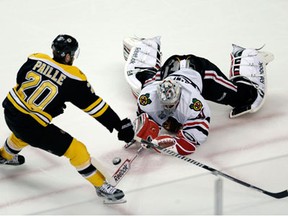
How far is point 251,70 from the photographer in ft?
15.1

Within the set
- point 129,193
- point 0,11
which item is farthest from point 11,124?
point 0,11

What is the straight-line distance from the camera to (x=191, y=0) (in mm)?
5973

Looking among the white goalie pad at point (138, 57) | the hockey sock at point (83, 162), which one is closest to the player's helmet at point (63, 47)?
the hockey sock at point (83, 162)

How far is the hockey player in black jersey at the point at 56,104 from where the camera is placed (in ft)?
11.3

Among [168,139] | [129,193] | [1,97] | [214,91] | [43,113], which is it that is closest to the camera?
[129,193]

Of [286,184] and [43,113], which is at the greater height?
[43,113]

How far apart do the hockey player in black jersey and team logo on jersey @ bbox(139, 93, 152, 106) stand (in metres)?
0.53

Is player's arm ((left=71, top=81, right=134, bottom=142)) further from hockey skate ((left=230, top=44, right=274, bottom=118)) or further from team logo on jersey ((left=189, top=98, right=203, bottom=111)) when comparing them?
hockey skate ((left=230, top=44, right=274, bottom=118))

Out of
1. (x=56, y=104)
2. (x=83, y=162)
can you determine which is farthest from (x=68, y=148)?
(x=56, y=104)

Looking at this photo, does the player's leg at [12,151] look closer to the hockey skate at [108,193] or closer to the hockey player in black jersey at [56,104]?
the hockey player in black jersey at [56,104]

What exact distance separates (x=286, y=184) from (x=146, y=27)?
230cm

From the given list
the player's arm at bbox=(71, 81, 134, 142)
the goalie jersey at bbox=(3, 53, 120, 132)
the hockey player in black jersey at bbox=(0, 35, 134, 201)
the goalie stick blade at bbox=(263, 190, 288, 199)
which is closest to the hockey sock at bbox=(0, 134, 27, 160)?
the hockey player in black jersey at bbox=(0, 35, 134, 201)

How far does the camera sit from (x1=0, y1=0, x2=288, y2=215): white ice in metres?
3.30

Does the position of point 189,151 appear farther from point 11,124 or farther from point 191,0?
point 191,0
